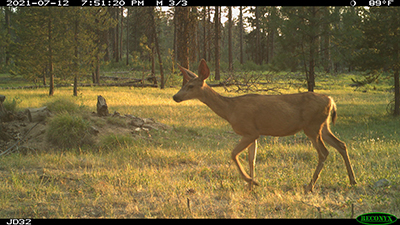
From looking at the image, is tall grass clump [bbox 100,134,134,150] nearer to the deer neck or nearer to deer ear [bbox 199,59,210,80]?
the deer neck

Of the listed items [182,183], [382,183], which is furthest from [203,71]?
[382,183]

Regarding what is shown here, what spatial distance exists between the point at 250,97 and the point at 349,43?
11.6 metres

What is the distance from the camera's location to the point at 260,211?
456 centimetres

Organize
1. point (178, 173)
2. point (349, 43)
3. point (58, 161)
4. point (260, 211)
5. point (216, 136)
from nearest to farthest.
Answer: point (260, 211), point (178, 173), point (58, 161), point (216, 136), point (349, 43)

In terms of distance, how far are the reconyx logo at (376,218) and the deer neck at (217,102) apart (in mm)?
2363

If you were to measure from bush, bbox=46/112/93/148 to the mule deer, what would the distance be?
15.6ft

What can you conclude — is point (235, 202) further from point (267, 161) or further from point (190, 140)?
point (190, 140)

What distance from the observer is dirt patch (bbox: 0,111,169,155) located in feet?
29.3

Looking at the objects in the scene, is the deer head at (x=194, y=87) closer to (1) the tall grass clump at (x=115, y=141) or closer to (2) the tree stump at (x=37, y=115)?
(1) the tall grass clump at (x=115, y=141)

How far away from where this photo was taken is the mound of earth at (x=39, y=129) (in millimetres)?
8945

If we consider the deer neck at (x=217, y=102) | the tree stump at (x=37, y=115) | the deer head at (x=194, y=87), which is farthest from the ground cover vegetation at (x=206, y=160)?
the deer head at (x=194, y=87)

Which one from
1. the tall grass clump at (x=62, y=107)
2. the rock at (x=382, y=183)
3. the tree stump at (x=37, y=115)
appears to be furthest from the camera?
the tall grass clump at (x=62, y=107)

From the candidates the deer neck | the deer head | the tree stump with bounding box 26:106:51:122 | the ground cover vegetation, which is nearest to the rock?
the ground cover vegetation

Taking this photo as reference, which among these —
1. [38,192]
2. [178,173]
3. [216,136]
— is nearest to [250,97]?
[178,173]
